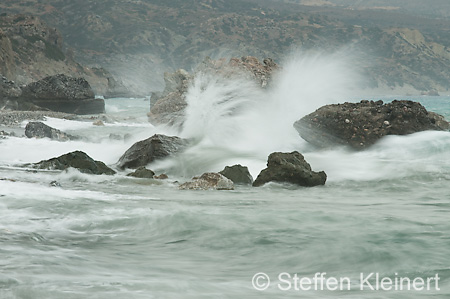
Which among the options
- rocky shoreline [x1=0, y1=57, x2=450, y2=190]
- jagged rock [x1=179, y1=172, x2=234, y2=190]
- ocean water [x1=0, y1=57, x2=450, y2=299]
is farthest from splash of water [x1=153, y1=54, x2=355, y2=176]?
jagged rock [x1=179, y1=172, x2=234, y2=190]

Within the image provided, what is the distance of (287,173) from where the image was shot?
970cm

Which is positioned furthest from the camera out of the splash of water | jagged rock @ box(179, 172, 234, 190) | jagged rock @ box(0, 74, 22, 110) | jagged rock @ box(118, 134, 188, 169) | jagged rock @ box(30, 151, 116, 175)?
jagged rock @ box(0, 74, 22, 110)

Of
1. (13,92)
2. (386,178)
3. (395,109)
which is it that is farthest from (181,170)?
(13,92)

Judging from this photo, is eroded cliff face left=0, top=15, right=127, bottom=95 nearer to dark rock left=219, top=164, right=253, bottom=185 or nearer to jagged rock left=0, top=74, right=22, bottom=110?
jagged rock left=0, top=74, right=22, bottom=110

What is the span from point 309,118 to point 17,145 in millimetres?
8935

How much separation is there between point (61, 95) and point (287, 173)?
106ft

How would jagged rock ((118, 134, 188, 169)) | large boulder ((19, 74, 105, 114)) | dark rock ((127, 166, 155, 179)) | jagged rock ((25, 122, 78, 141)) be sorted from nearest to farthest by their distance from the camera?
1. dark rock ((127, 166, 155, 179))
2. jagged rock ((118, 134, 188, 169))
3. jagged rock ((25, 122, 78, 141))
4. large boulder ((19, 74, 105, 114))

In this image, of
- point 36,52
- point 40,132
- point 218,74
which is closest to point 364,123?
point 218,74

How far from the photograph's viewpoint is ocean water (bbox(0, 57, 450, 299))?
3.81 metres

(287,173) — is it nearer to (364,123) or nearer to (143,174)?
(143,174)

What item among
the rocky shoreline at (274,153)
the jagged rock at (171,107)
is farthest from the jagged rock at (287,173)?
the jagged rock at (171,107)

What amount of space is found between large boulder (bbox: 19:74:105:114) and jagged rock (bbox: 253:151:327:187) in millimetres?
31103

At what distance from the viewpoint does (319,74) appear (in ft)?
65.0

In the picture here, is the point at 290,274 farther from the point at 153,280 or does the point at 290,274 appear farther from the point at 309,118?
the point at 309,118
